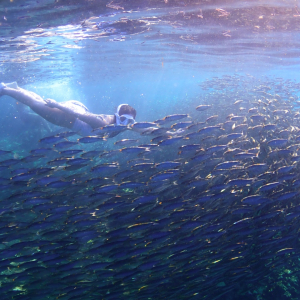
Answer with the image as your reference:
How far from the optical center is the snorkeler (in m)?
9.23

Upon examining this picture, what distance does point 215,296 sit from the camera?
19.0 ft

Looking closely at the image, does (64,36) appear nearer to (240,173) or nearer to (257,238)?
(240,173)

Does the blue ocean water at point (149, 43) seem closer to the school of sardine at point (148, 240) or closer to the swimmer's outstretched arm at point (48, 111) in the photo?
the school of sardine at point (148, 240)

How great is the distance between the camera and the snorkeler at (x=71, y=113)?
9.23 meters

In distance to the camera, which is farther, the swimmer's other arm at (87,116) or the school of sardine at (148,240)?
the swimmer's other arm at (87,116)

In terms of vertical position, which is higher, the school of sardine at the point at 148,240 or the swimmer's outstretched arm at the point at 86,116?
the swimmer's outstretched arm at the point at 86,116

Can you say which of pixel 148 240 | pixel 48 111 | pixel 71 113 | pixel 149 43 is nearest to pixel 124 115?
pixel 71 113

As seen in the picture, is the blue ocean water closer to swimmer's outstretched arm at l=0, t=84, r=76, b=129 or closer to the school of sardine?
the school of sardine

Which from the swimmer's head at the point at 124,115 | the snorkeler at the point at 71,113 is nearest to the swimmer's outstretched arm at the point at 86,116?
the snorkeler at the point at 71,113

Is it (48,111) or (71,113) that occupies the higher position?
(71,113)

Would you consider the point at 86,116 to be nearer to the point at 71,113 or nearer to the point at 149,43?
the point at 71,113

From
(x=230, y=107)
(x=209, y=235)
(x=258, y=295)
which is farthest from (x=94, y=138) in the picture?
(x=230, y=107)

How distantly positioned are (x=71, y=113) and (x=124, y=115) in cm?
250

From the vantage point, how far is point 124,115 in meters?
8.64
